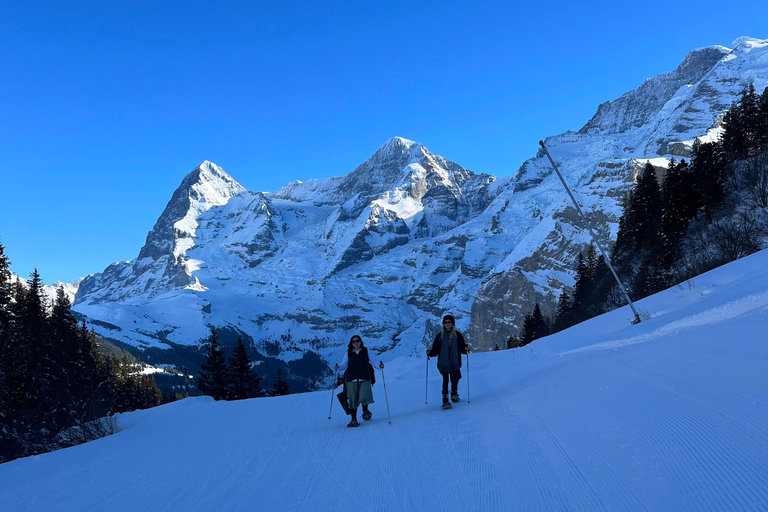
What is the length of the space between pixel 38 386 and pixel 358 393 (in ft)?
61.9

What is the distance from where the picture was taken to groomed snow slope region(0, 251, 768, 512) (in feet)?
11.2

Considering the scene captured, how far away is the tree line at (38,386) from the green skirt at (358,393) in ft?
31.5

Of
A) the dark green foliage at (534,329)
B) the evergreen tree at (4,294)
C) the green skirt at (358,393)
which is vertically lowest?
the dark green foliage at (534,329)

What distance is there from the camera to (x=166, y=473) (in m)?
6.91

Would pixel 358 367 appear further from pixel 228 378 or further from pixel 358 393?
pixel 228 378

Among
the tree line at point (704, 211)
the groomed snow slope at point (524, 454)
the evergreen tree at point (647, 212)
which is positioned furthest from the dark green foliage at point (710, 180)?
the groomed snow slope at point (524, 454)

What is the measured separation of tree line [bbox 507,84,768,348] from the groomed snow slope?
24207 mm

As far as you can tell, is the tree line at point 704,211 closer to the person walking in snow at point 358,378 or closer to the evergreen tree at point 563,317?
the evergreen tree at point 563,317

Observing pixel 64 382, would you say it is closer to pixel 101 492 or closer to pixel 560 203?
pixel 101 492

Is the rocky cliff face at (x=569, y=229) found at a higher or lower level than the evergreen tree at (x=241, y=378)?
higher

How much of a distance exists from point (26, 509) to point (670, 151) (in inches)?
6972

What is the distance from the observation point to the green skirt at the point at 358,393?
930 cm

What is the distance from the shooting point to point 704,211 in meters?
35.0

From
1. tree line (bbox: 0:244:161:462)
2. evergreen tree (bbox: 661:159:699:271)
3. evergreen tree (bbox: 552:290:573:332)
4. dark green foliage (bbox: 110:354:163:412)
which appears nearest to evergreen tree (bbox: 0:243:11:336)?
tree line (bbox: 0:244:161:462)
